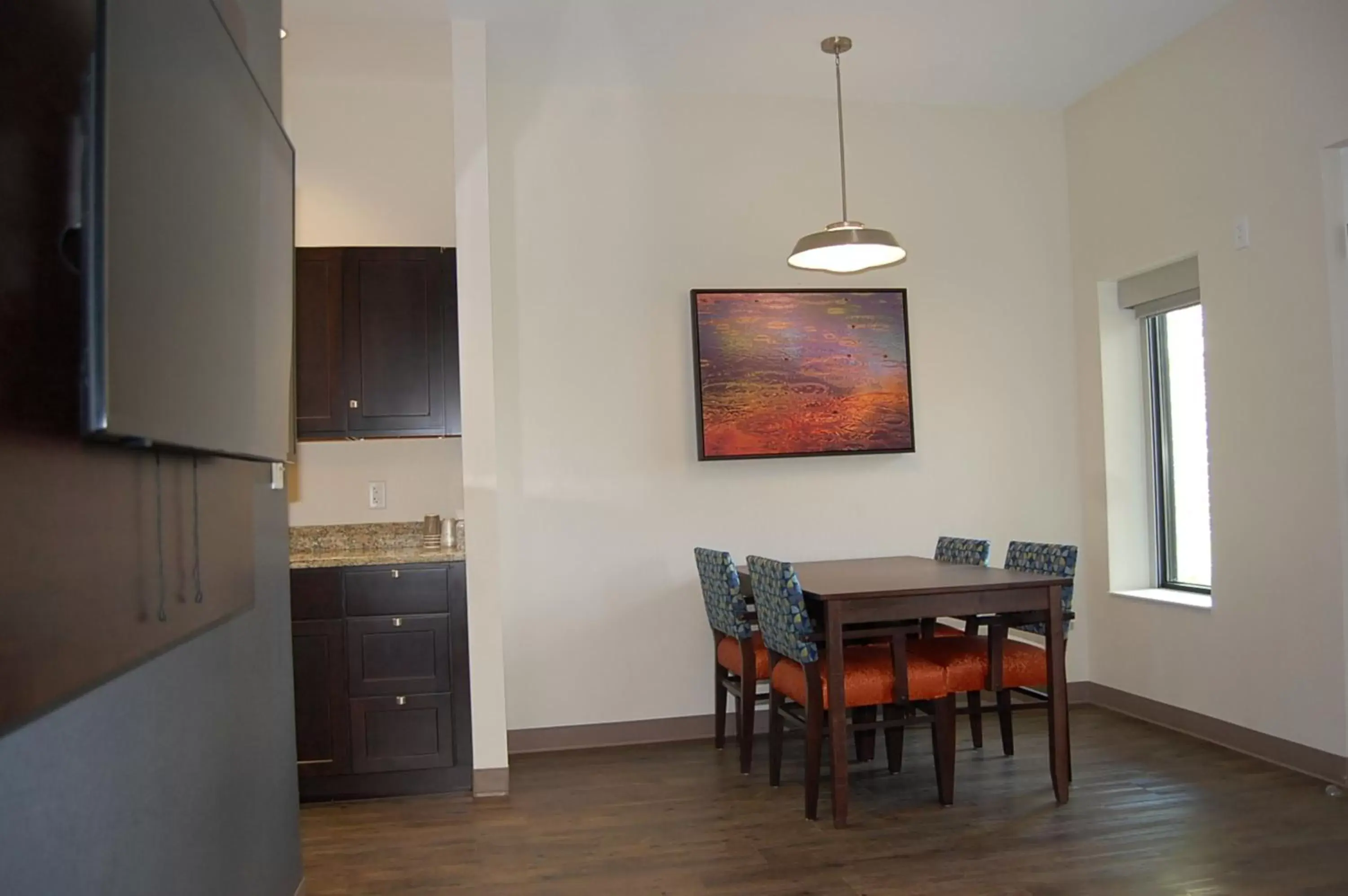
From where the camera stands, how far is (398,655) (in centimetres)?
386

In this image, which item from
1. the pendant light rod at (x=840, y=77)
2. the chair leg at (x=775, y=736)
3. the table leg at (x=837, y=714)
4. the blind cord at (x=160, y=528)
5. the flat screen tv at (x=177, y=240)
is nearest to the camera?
the flat screen tv at (x=177, y=240)

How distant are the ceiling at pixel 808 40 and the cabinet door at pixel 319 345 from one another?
96 centimetres

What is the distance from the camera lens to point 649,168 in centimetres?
475

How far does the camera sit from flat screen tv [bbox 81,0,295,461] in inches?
46.3

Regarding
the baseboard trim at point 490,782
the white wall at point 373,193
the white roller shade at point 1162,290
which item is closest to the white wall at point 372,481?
the white wall at point 373,193

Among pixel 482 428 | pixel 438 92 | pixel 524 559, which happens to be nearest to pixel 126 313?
pixel 482 428

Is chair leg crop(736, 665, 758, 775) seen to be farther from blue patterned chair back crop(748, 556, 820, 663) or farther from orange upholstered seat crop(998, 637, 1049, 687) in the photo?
orange upholstered seat crop(998, 637, 1049, 687)

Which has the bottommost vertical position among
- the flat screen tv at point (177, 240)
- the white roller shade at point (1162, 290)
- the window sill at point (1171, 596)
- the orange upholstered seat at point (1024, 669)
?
the orange upholstered seat at point (1024, 669)

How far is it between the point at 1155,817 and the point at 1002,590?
0.90 metres

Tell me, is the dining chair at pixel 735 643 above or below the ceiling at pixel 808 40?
below

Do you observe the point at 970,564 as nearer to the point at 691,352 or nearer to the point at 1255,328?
the point at 1255,328

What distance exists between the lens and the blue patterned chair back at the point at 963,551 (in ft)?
14.1

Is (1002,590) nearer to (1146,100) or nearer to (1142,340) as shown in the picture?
(1142,340)

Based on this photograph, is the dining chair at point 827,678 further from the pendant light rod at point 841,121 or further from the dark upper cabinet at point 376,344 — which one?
the pendant light rod at point 841,121
